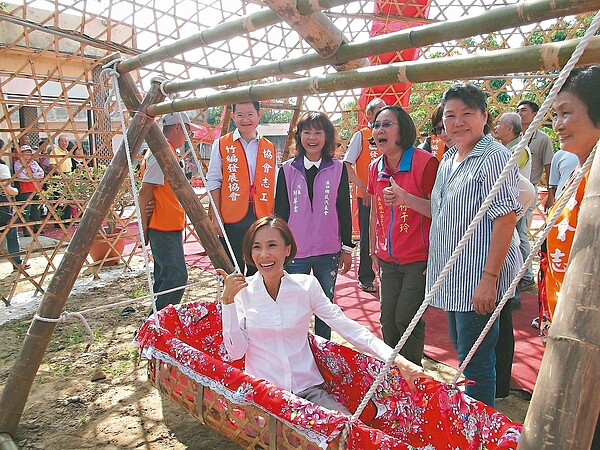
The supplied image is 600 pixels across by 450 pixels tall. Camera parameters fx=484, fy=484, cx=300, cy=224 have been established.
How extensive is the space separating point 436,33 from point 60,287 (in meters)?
1.72

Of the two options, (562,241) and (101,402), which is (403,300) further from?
(101,402)

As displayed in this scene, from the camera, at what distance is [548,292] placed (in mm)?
1237

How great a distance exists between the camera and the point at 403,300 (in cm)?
194

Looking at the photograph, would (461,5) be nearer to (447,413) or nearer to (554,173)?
(554,173)

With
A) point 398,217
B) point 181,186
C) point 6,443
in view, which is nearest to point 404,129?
point 398,217

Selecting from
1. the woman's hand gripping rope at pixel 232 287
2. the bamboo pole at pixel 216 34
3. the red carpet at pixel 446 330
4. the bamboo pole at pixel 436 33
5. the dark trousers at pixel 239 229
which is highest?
the bamboo pole at pixel 216 34

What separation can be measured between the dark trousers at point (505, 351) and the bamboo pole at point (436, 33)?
1.25 m

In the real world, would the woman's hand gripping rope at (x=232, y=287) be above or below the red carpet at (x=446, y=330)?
above

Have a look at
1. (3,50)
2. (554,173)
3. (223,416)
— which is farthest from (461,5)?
(223,416)

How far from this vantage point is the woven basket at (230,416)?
127cm

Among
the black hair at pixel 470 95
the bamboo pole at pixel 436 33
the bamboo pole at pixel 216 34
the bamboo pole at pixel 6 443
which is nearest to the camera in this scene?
the bamboo pole at pixel 436 33

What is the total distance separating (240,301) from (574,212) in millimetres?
1064

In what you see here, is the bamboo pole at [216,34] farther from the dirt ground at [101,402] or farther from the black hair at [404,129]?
the dirt ground at [101,402]

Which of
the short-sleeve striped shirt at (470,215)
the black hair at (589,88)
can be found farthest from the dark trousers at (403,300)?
the black hair at (589,88)
